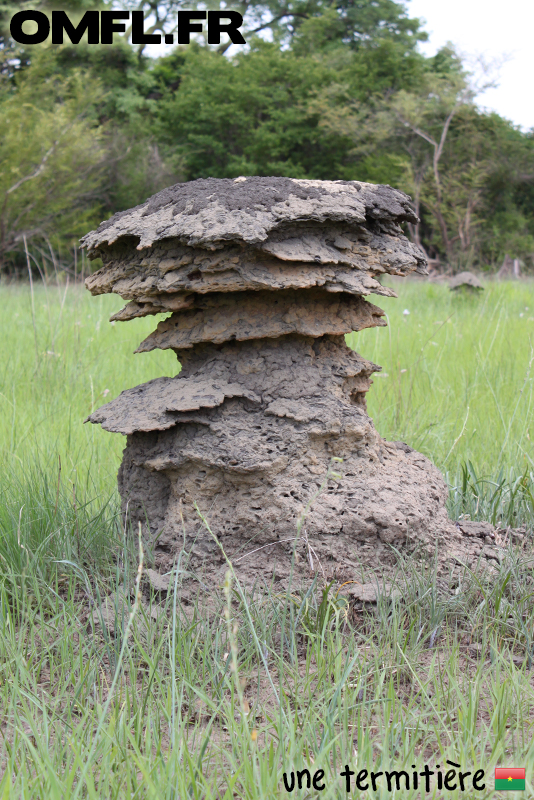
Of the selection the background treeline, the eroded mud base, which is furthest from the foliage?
the eroded mud base

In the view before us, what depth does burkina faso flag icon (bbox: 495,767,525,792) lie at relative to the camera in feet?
4.01

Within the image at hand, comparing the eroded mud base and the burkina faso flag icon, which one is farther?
the eroded mud base

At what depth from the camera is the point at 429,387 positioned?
4.36 meters

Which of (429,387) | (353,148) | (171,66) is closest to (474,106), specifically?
(353,148)

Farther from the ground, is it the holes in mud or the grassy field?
the holes in mud

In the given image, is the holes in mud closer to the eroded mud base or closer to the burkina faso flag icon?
the eroded mud base

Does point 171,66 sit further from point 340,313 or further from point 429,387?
point 340,313

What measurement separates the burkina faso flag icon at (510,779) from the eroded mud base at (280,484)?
0.69m

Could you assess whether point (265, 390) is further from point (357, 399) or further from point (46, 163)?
point (46, 163)

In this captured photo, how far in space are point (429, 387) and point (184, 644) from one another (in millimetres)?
3083

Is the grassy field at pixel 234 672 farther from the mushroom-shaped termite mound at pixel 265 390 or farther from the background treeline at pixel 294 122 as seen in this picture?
the background treeline at pixel 294 122

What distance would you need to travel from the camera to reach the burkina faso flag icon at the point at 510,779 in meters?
1.22

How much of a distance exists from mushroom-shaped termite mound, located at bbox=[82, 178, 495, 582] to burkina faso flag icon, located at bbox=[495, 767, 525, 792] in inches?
28.6

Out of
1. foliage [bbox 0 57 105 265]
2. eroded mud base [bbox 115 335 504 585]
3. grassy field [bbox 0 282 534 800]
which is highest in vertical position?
foliage [bbox 0 57 105 265]
